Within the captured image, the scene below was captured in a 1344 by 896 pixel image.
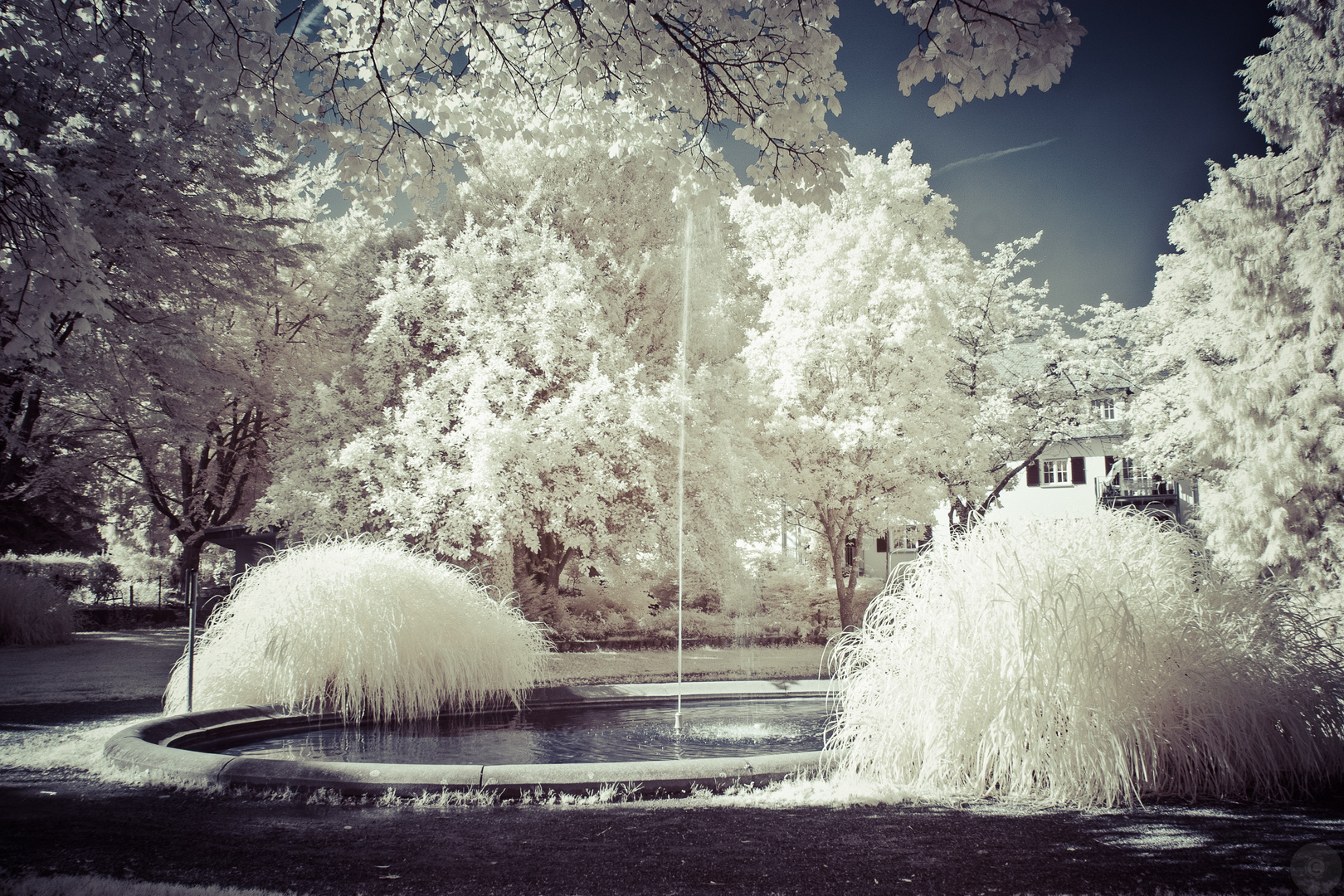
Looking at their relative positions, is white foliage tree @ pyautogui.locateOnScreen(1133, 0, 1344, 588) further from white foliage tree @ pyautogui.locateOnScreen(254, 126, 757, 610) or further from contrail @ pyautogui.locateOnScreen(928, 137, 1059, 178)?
white foliage tree @ pyautogui.locateOnScreen(254, 126, 757, 610)

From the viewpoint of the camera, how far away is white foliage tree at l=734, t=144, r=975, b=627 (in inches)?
701

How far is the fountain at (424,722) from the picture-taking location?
4.82 metres

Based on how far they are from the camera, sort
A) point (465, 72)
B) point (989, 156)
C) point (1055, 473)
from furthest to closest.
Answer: point (1055, 473) < point (989, 156) < point (465, 72)

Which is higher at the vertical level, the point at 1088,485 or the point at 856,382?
the point at 856,382

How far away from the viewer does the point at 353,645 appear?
736 cm

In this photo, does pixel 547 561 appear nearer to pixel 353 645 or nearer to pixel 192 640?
pixel 353 645

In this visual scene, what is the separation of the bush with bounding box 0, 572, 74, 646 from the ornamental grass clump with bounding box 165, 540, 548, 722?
10123mm

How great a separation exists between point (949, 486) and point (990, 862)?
1923cm

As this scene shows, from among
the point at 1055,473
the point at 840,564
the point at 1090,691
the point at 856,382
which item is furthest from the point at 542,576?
the point at 1055,473

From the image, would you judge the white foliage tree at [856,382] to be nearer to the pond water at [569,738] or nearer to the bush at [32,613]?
the pond water at [569,738]

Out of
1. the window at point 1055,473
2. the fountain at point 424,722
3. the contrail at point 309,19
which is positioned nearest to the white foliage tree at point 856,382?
the fountain at point 424,722

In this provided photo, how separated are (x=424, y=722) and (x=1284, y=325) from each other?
51.6 ft

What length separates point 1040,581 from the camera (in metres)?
5.35

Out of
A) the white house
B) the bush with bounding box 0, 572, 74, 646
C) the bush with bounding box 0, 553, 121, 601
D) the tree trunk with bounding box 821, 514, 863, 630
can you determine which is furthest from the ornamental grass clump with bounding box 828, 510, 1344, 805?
the white house
